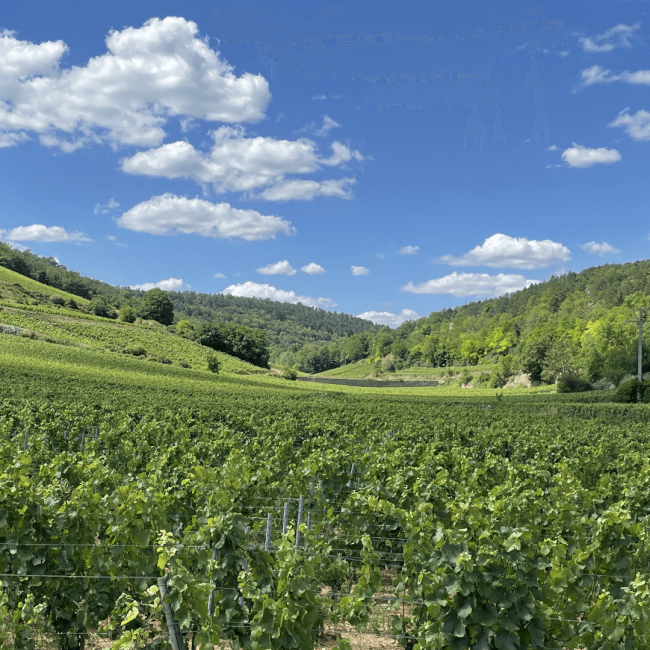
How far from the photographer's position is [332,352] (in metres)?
190

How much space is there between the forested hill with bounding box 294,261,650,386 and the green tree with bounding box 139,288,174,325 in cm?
6319

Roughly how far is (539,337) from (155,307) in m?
72.1

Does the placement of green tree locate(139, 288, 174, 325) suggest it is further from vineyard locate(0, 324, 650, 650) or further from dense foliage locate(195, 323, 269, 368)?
vineyard locate(0, 324, 650, 650)

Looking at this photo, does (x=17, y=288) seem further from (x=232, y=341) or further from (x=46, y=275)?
(x=232, y=341)

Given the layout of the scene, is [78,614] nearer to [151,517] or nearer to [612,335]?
[151,517]

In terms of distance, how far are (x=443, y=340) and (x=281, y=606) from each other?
14653 centimetres

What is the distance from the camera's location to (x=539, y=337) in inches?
3551

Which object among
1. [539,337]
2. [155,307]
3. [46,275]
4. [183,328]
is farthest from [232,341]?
[539,337]

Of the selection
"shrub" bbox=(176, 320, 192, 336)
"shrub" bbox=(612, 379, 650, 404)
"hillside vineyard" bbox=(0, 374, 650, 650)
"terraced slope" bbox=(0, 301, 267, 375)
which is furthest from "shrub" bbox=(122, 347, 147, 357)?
"hillside vineyard" bbox=(0, 374, 650, 650)

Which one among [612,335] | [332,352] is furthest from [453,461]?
[332,352]

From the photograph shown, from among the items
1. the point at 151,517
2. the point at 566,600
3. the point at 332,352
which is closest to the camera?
the point at 566,600

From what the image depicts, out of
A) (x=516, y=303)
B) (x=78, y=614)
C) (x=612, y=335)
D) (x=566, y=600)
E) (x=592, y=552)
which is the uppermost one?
(x=516, y=303)

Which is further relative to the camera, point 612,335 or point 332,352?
point 332,352

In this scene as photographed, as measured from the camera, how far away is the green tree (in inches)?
4267
